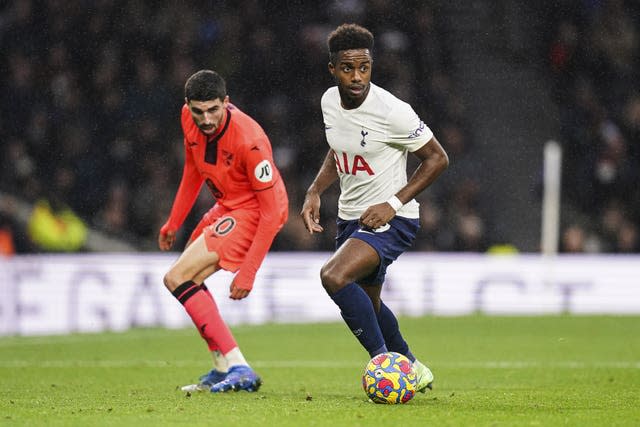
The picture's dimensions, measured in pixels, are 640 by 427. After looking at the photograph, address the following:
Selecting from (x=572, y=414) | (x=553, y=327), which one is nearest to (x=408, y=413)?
(x=572, y=414)

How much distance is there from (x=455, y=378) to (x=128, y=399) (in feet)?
9.23

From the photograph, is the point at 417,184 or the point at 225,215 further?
the point at 225,215

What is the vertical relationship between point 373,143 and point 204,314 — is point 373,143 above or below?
above

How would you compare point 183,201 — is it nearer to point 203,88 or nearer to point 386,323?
point 203,88

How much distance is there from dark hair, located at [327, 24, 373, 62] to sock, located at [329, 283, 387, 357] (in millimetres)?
1342

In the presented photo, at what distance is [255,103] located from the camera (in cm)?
1981

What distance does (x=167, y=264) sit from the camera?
15.3 metres

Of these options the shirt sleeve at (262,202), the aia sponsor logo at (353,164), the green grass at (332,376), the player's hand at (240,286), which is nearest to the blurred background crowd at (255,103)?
the green grass at (332,376)

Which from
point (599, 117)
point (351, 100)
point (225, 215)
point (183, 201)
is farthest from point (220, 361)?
point (599, 117)

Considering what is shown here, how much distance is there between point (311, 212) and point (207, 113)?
88 cm

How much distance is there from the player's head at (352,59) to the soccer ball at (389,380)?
1545mm

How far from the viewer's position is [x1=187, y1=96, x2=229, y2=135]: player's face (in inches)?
289

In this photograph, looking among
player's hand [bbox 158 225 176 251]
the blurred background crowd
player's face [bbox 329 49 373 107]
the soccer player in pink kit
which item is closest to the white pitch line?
player's hand [bbox 158 225 176 251]

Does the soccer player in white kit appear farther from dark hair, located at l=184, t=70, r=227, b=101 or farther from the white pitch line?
the white pitch line
